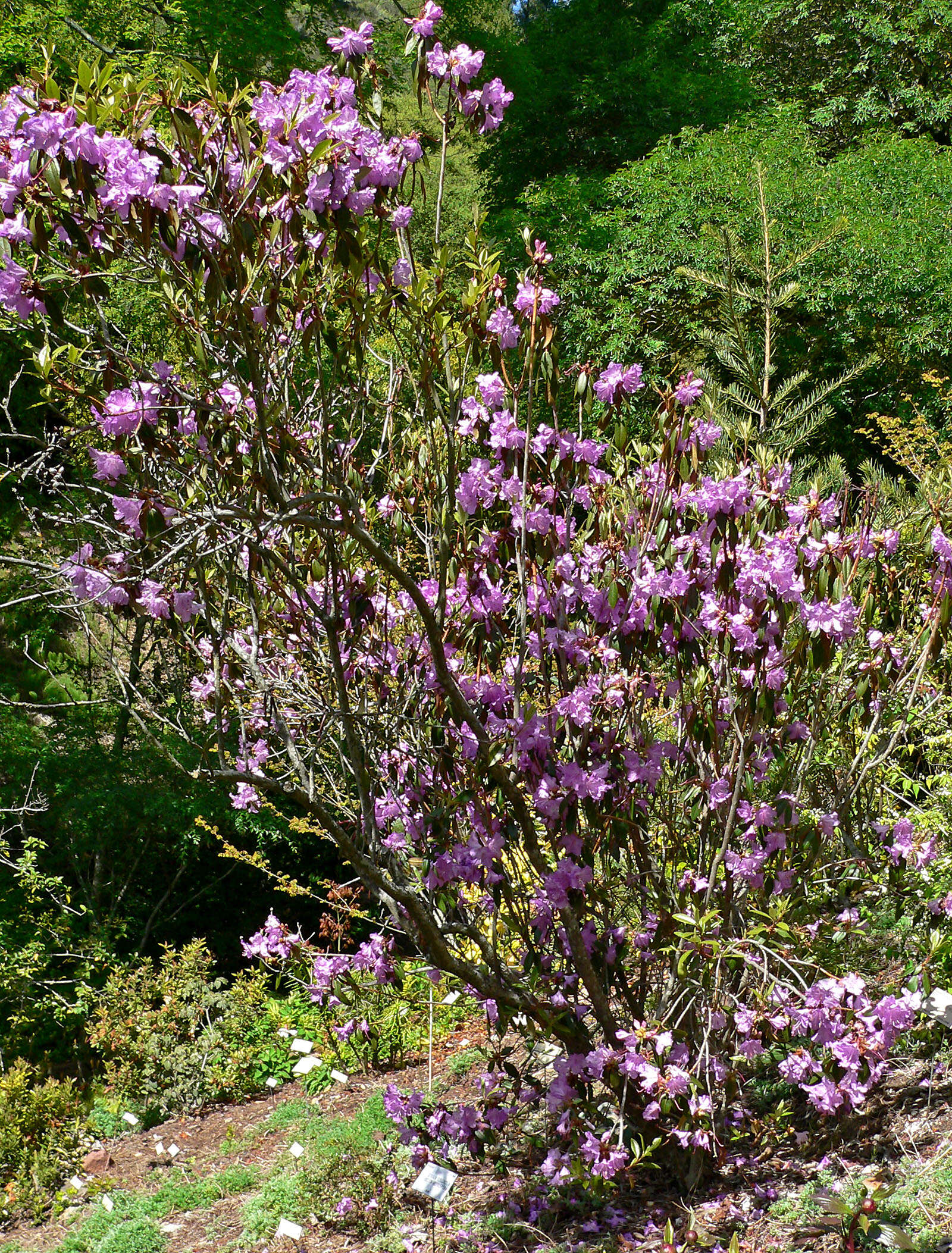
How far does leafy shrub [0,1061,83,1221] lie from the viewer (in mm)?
4105

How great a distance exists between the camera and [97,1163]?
4.36m

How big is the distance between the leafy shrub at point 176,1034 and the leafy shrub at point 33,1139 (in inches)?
6.7

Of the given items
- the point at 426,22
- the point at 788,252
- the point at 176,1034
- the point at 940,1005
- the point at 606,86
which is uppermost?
the point at 606,86

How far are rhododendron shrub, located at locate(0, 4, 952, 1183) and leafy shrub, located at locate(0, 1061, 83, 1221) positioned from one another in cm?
208

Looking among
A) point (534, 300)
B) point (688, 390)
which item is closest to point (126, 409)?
point (534, 300)

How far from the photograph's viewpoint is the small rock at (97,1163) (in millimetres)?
4328

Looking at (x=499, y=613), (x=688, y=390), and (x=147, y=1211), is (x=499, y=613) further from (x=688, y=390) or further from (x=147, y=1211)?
(x=147, y=1211)

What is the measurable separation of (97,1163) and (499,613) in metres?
3.33

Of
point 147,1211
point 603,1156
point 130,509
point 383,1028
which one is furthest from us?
point 383,1028

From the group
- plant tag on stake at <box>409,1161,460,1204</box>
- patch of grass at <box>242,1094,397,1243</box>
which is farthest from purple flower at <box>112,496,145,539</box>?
patch of grass at <box>242,1094,397,1243</box>

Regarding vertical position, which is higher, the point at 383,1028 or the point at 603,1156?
the point at 383,1028

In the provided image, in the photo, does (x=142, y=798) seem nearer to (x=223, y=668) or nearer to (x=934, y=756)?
(x=223, y=668)

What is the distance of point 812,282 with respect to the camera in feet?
27.4

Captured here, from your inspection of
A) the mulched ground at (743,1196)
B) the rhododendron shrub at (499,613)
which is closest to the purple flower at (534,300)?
the rhododendron shrub at (499,613)
